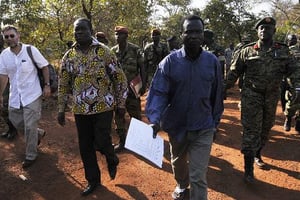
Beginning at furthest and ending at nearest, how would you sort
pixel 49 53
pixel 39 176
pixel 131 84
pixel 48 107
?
pixel 49 53 → pixel 48 107 → pixel 131 84 → pixel 39 176

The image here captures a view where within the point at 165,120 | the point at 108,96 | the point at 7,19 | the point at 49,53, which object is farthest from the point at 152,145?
the point at 49,53

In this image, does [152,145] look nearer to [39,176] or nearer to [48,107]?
[39,176]

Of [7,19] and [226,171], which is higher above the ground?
[7,19]

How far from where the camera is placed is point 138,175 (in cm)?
476

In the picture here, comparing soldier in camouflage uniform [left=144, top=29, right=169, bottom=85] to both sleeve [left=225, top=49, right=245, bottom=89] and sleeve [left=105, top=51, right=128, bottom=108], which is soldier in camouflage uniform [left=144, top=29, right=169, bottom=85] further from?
sleeve [left=105, top=51, right=128, bottom=108]

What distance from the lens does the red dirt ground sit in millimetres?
4305

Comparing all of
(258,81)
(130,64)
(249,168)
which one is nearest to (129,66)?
(130,64)

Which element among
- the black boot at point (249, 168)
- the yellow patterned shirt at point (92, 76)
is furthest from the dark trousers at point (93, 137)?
the black boot at point (249, 168)

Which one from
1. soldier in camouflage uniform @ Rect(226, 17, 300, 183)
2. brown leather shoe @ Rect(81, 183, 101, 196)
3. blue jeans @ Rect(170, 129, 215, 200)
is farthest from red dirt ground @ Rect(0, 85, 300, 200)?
blue jeans @ Rect(170, 129, 215, 200)

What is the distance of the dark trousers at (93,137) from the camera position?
3914mm

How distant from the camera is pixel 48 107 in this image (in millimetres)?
9117

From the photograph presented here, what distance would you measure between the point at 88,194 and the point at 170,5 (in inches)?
1387

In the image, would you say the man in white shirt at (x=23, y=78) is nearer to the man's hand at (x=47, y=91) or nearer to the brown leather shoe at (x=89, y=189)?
the man's hand at (x=47, y=91)

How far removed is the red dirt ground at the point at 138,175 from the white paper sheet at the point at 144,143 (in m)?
1.26
